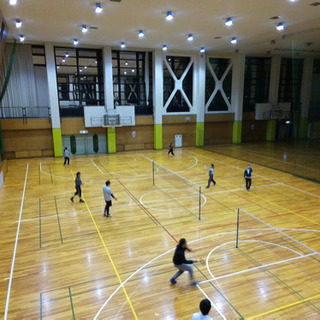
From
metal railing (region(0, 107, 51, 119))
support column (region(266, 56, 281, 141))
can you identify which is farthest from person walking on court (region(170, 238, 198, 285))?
support column (region(266, 56, 281, 141))

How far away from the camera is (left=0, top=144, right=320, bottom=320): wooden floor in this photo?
5.97 meters

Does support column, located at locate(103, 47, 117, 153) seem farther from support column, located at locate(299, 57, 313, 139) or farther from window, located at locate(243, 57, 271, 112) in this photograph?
support column, located at locate(299, 57, 313, 139)

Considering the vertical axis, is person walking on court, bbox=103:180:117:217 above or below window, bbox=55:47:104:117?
below

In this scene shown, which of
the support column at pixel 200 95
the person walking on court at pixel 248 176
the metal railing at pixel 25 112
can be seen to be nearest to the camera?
the person walking on court at pixel 248 176

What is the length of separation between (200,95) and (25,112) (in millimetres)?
15503

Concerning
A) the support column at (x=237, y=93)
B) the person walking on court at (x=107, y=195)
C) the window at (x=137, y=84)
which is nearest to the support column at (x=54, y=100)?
the window at (x=137, y=84)

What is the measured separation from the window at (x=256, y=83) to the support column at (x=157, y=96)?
9.49 meters

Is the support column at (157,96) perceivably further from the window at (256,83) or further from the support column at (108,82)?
the window at (256,83)

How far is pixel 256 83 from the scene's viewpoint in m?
29.0

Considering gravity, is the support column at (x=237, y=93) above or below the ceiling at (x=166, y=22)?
below

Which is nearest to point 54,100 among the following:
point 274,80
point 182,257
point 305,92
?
point 182,257

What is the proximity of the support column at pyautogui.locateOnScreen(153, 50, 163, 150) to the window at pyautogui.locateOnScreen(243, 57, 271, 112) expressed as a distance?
9.49 m

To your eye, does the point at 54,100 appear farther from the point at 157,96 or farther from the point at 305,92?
the point at 305,92

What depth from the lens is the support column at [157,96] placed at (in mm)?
24331
